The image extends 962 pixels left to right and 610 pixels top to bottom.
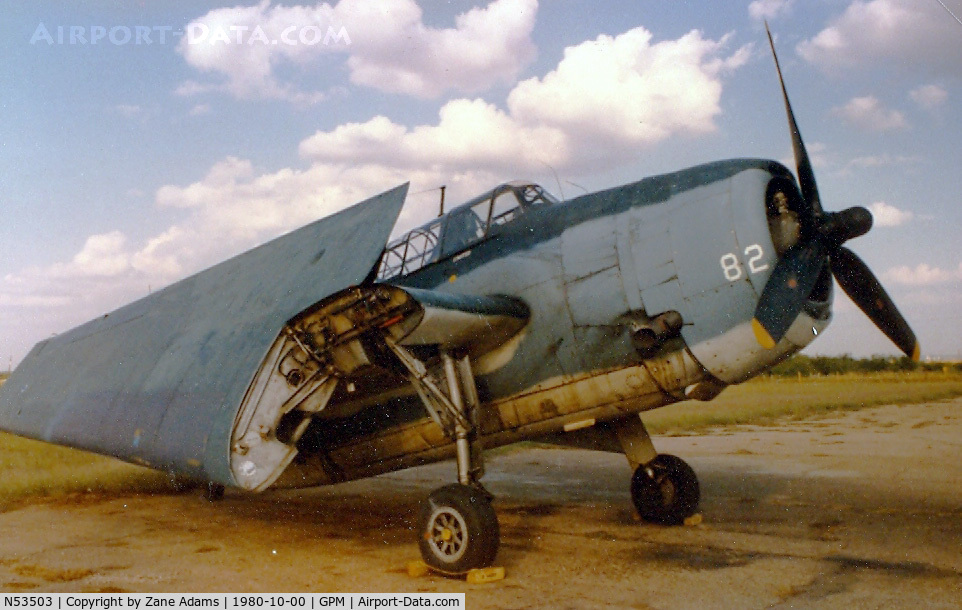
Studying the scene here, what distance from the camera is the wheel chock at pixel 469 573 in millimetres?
5559

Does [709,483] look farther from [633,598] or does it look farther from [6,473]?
[6,473]

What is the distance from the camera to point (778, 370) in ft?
207

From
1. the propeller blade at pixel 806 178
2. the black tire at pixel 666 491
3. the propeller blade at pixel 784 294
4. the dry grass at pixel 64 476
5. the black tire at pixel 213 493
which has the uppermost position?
the propeller blade at pixel 806 178

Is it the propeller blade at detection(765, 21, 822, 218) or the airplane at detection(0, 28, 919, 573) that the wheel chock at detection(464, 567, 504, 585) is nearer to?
the airplane at detection(0, 28, 919, 573)

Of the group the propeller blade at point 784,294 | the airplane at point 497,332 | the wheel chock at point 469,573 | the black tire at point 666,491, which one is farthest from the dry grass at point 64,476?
the propeller blade at point 784,294

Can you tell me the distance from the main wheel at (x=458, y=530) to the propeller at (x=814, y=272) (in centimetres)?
259

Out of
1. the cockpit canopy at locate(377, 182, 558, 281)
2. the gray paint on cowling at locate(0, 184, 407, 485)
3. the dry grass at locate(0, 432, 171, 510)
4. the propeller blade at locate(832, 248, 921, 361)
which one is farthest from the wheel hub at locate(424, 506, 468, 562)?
the dry grass at locate(0, 432, 171, 510)

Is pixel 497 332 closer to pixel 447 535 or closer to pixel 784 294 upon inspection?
pixel 447 535

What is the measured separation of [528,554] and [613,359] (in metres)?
1.98

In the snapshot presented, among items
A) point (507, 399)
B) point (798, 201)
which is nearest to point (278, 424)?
point (507, 399)

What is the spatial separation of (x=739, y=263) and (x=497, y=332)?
86.6 inches

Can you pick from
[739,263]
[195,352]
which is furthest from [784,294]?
[195,352]

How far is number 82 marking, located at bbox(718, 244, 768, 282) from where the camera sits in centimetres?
571

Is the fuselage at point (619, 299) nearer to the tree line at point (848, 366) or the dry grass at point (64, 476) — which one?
the dry grass at point (64, 476)
